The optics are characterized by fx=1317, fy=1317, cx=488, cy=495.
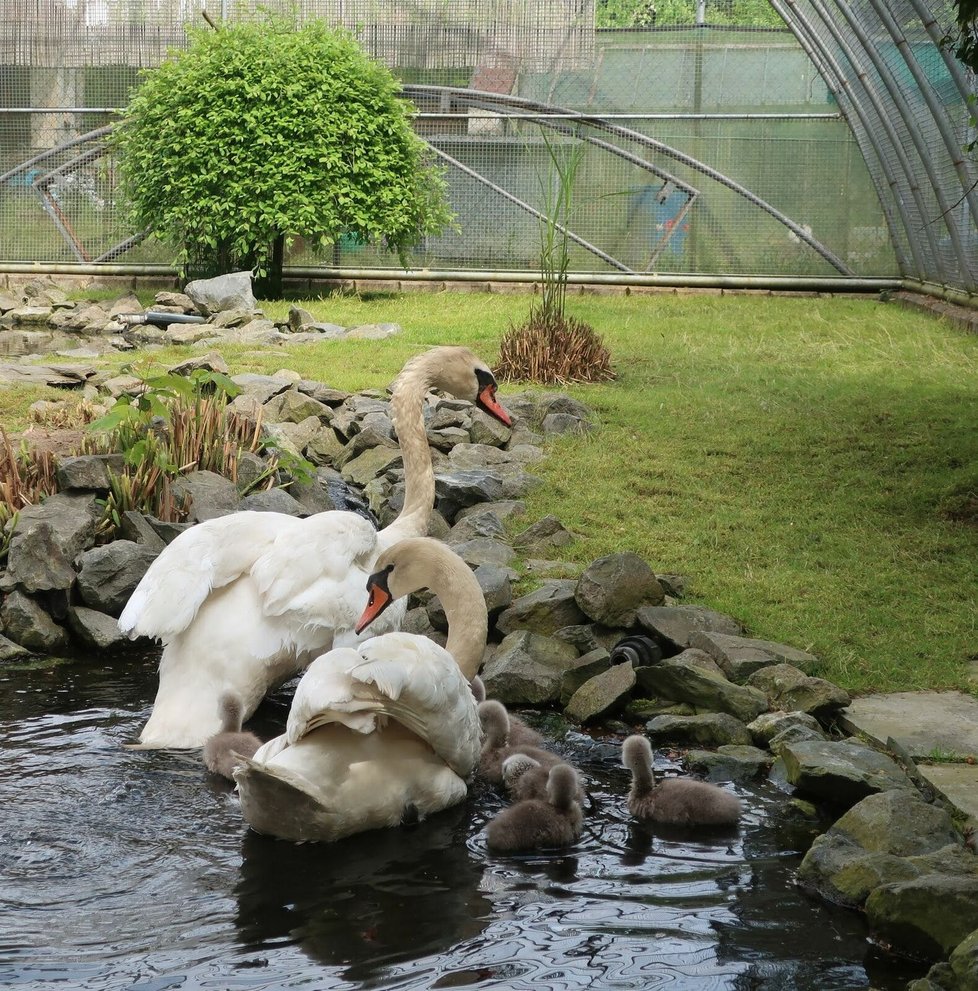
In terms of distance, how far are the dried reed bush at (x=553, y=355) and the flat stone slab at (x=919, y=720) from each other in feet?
21.3

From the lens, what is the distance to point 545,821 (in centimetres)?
419

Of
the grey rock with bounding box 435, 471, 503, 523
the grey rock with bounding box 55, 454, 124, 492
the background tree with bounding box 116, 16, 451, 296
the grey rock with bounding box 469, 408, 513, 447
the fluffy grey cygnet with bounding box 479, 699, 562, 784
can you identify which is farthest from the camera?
the background tree with bounding box 116, 16, 451, 296

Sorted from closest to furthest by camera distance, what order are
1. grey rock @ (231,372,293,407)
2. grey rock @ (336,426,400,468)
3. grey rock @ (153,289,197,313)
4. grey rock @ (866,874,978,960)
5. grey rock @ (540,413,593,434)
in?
grey rock @ (866,874,978,960) → grey rock @ (336,426,400,468) → grey rock @ (540,413,593,434) → grey rock @ (231,372,293,407) → grey rock @ (153,289,197,313)

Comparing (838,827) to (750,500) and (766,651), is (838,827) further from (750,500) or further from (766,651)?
(750,500)

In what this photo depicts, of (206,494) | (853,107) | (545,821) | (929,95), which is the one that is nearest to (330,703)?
(545,821)

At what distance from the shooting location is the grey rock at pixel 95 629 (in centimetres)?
629

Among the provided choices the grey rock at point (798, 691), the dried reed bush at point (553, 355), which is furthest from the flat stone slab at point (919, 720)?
the dried reed bush at point (553, 355)

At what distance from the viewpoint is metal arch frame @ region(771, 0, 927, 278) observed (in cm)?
1748

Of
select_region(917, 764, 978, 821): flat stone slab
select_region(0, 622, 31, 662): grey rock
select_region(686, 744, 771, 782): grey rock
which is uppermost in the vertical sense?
select_region(917, 764, 978, 821): flat stone slab

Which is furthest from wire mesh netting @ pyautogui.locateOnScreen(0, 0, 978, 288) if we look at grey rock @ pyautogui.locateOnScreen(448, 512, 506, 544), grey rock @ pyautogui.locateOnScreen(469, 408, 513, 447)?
grey rock @ pyautogui.locateOnScreen(448, 512, 506, 544)

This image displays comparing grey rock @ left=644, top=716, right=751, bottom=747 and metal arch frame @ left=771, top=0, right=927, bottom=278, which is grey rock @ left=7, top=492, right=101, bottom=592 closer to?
grey rock @ left=644, top=716, right=751, bottom=747

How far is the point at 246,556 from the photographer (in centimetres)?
519

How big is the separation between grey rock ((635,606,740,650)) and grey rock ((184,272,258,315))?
34.3 ft

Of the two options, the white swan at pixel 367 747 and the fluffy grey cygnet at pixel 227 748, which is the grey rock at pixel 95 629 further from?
the white swan at pixel 367 747
